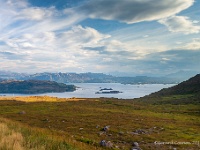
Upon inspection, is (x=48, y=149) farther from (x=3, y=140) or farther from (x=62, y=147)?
(x=3, y=140)

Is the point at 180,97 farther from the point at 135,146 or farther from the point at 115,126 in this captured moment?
the point at 135,146

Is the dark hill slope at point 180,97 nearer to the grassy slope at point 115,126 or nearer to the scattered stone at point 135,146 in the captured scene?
the grassy slope at point 115,126

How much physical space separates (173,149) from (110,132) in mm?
11743

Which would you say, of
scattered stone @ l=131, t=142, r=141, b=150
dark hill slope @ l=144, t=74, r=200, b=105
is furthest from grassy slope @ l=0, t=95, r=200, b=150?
dark hill slope @ l=144, t=74, r=200, b=105

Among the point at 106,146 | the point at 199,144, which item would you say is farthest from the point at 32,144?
the point at 199,144

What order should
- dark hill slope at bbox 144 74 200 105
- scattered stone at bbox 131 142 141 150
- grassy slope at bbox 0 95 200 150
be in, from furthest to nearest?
dark hill slope at bbox 144 74 200 105 → grassy slope at bbox 0 95 200 150 → scattered stone at bbox 131 142 141 150

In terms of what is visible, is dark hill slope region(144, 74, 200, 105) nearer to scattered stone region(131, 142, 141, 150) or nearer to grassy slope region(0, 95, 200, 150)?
grassy slope region(0, 95, 200, 150)

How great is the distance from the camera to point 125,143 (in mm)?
28016

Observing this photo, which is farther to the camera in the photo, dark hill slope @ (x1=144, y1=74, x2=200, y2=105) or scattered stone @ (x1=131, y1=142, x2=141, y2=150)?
dark hill slope @ (x1=144, y1=74, x2=200, y2=105)

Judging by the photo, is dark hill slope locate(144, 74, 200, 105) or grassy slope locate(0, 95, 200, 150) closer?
grassy slope locate(0, 95, 200, 150)

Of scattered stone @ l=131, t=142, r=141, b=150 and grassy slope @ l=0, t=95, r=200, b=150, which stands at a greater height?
scattered stone @ l=131, t=142, r=141, b=150

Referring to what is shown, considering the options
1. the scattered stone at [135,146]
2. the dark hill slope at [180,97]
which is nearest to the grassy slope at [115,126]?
the scattered stone at [135,146]

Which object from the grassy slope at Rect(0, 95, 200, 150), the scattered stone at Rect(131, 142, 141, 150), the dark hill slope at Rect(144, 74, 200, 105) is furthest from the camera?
the dark hill slope at Rect(144, 74, 200, 105)

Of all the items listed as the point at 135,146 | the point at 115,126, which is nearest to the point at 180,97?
the point at 115,126
